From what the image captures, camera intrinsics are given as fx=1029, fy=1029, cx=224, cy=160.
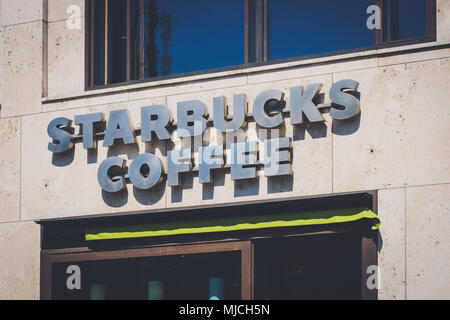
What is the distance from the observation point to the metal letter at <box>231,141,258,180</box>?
14703 mm

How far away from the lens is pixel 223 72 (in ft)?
50.5

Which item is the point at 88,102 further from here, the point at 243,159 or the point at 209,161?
the point at 243,159

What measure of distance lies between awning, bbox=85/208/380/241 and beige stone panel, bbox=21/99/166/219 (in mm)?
331

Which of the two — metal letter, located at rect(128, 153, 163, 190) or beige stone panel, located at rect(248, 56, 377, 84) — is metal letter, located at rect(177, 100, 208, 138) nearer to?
metal letter, located at rect(128, 153, 163, 190)

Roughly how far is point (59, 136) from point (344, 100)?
471cm

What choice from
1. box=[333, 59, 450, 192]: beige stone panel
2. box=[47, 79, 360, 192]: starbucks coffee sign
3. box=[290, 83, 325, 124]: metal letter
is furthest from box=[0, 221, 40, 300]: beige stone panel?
box=[333, 59, 450, 192]: beige stone panel

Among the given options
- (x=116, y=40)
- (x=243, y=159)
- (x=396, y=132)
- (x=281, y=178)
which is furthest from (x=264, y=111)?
(x=116, y=40)

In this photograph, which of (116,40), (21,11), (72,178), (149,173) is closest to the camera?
(149,173)

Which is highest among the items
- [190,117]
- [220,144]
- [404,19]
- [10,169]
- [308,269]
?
[404,19]

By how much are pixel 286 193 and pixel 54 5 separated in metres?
5.26

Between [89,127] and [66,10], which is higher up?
[66,10]

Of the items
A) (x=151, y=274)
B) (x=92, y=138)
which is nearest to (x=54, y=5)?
(x=92, y=138)

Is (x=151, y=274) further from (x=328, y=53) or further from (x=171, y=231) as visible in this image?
(x=328, y=53)

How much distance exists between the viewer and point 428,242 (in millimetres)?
13586
